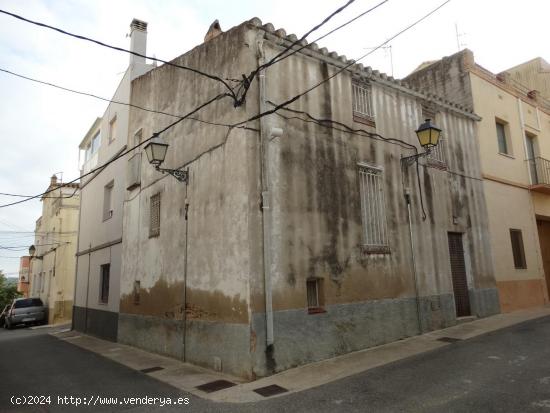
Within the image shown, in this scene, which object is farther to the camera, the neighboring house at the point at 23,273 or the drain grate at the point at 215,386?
the neighboring house at the point at 23,273

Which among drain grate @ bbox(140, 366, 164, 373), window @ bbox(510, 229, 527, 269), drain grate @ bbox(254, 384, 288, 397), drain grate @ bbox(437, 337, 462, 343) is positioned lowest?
drain grate @ bbox(140, 366, 164, 373)

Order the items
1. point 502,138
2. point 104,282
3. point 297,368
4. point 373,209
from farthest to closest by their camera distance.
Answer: point 502,138 < point 104,282 < point 373,209 < point 297,368

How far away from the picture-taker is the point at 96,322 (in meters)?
13.1

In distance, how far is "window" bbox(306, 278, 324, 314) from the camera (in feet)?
24.5

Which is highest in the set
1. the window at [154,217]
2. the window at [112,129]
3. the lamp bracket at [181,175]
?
the window at [112,129]

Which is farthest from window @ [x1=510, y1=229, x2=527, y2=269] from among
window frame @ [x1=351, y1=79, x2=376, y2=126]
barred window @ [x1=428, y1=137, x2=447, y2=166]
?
window frame @ [x1=351, y1=79, x2=376, y2=126]

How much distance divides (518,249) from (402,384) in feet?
30.4

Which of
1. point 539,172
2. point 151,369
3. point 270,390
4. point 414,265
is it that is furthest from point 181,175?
point 539,172

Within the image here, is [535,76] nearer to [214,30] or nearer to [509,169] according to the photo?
[509,169]

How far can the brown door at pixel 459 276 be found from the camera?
34.3ft

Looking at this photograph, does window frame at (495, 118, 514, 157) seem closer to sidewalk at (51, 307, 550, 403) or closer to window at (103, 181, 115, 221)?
sidewalk at (51, 307, 550, 403)

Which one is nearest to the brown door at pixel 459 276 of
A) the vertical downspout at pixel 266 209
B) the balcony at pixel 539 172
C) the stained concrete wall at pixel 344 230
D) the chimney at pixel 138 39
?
the stained concrete wall at pixel 344 230

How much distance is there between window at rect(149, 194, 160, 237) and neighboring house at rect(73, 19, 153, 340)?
2.30 metres

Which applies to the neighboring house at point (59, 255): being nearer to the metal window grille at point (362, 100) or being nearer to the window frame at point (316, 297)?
the metal window grille at point (362, 100)
